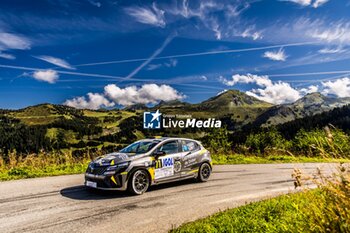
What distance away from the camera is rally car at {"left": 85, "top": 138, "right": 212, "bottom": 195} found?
977 cm

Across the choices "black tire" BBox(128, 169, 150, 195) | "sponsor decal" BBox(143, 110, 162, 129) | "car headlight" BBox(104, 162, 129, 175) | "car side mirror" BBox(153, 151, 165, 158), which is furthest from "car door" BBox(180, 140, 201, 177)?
"sponsor decal" BBox(143, 110, 162, 129)

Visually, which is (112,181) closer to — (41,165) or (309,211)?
(309,211)

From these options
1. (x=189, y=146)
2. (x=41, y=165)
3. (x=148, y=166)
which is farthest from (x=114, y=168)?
(x=41, y=165)

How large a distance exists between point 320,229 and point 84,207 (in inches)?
237

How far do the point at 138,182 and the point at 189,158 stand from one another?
8.81ft

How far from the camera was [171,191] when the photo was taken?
10641 millimetres

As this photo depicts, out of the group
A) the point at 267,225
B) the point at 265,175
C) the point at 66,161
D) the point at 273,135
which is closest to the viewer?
the point at 267,225

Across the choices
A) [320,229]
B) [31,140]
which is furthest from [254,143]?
[31,140]

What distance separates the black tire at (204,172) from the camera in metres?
12.5

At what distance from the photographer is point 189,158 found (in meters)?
12.1

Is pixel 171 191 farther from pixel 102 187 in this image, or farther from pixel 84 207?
pixel 84 207

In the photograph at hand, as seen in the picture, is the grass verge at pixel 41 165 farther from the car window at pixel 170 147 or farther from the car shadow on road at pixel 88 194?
the car window at pixel 170 147

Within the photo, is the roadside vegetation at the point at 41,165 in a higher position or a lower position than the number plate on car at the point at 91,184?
higher

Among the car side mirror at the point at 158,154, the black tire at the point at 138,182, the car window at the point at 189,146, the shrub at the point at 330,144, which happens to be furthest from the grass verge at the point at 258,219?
the car window at the point at 189,146
